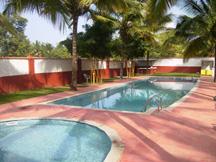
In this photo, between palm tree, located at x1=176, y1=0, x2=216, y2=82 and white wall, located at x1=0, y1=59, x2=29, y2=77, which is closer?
white wall, located at x1=0, y1=59, x2=29, y2=77

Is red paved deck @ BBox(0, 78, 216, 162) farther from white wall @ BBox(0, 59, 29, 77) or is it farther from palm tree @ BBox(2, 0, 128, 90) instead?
palm tree @ BBox(2, 0, 128, 90)

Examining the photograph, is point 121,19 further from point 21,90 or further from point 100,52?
point 21,90

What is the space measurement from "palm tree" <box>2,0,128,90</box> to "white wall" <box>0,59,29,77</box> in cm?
263

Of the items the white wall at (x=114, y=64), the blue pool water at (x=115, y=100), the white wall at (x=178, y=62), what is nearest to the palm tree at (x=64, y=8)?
the blue pool water at (x=115, y=100)

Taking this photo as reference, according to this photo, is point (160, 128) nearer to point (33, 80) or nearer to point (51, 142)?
point (51, 142)

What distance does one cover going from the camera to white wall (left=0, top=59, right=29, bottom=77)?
15.2 metres

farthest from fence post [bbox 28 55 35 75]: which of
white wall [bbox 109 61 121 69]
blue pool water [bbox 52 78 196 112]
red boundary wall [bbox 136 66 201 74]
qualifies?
red boundary wall [bbox 136 66 201 74]

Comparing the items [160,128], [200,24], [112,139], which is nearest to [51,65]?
[200,24]

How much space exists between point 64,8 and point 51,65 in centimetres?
505

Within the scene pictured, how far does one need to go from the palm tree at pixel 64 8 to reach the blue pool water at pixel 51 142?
5867 millimetres

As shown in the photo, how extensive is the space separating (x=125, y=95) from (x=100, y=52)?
170 inches

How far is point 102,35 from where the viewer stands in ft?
67.5

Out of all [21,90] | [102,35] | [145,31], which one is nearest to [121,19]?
[145,31]

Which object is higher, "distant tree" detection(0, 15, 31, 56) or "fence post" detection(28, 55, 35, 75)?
"distant tree" detection(0, 15, 31, 56)
